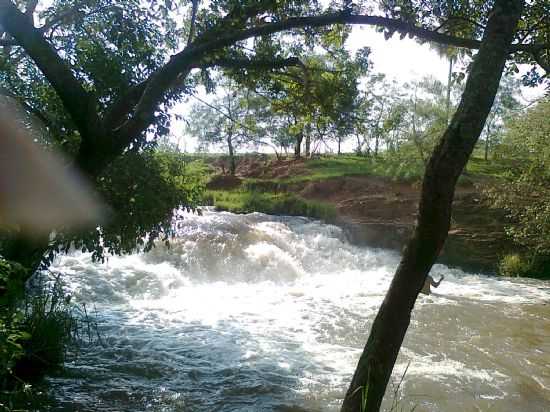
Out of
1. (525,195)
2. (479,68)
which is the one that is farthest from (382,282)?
(479,68)

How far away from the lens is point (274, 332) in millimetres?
9227

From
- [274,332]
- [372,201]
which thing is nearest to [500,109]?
[372,201]

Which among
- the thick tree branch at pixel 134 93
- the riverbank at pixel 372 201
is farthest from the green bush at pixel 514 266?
the thick tree branch at pixel 134 93

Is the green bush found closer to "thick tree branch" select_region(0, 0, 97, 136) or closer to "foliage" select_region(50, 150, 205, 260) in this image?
"foliage" select_region(50, 150, 205, 260)

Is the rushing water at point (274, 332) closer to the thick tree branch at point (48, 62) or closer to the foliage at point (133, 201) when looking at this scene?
the foliage at point (133, 201)

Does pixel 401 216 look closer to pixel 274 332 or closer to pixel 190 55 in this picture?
pixel 274 332

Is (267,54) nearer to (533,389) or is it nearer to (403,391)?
(403,391)

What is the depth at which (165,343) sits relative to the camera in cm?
816

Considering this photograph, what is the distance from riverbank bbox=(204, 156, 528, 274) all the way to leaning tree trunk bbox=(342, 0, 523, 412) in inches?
626

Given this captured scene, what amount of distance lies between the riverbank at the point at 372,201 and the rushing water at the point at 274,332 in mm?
1788

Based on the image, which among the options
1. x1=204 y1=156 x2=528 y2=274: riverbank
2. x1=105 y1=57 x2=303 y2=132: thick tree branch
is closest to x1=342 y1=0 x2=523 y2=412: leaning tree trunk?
x1=105 y1=57 x2=303 y2=132: thick tree branch

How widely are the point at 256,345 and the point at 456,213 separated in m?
14.6

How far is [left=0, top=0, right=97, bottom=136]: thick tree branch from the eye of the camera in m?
4.99

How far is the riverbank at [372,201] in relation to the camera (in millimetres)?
18266
